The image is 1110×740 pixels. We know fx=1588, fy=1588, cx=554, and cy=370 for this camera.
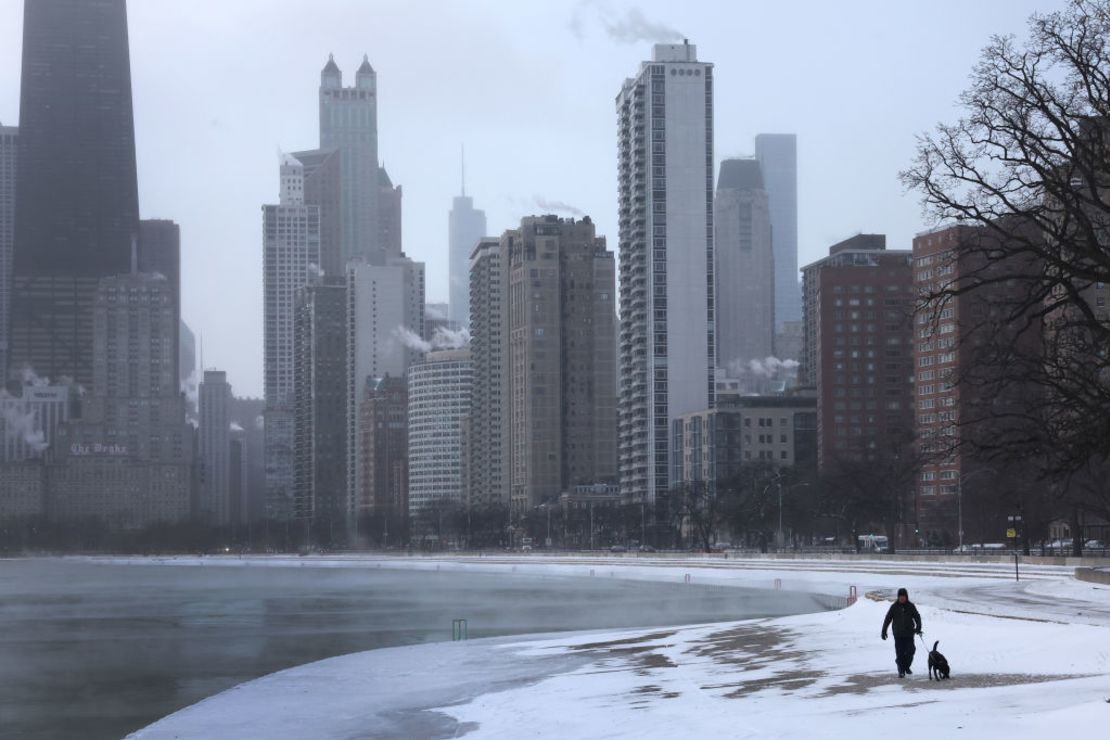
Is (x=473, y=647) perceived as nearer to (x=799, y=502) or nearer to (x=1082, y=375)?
(x=1082, y=375)

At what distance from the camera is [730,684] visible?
38.3m

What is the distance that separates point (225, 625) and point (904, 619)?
2167 inches

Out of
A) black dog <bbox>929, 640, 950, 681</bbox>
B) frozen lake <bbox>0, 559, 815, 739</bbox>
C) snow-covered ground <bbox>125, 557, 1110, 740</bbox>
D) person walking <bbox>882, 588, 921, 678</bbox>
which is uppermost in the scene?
person walking <bbox>882, 588, 921, 678</bbox>

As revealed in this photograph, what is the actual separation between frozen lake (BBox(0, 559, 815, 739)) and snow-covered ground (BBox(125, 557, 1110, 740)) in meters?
3.37

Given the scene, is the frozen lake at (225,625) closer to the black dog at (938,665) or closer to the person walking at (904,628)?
the person walking at (904,628)

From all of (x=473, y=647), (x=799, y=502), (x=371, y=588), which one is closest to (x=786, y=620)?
(x=473, y=647)

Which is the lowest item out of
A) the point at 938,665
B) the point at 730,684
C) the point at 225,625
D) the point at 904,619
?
the point at 225,625

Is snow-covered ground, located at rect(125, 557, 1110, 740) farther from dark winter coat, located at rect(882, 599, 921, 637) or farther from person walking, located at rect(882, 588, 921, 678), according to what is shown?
dark winter coat, located at rect(882, 599, 921, 637)

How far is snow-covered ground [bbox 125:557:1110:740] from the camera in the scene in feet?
96.0

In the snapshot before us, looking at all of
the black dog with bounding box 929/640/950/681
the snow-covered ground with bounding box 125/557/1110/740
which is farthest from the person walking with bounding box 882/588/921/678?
the black dog with bounding box 929/640/950/681

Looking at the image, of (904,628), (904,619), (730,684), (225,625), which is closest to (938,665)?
(904,628)

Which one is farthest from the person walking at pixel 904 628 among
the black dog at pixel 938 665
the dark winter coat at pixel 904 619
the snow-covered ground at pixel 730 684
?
the black dog at pixel 938 665

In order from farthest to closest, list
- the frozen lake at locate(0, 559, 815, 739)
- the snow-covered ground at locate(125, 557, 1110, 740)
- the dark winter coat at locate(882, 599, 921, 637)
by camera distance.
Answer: the frozen lake at locate(0, 559, 815, 739) → the dark winter coat at locate(882, 599, 921, 637) → the snow-covered ground at locate(125, 557, 1110, 740)

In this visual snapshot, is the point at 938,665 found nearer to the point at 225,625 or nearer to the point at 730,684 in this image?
the point at 730,684
